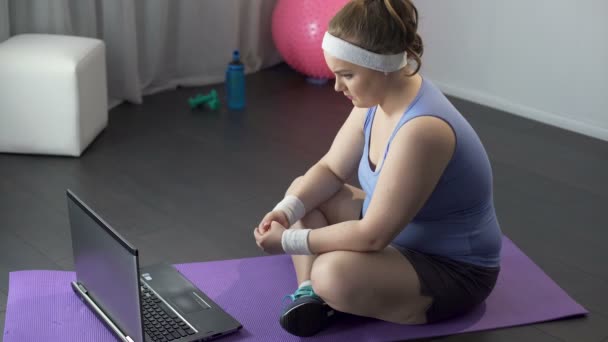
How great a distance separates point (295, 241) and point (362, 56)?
467 millimetres

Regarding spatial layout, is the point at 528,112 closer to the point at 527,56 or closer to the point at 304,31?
the point at 527,56

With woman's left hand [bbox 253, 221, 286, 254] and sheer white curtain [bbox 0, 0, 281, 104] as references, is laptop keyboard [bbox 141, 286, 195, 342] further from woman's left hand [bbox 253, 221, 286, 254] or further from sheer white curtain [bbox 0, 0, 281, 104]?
sheer white curtain [bbox 0, 0, 281, 104]

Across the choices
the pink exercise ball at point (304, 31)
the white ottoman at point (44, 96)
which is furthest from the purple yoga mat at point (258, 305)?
the pink exercise ball at point (304, 31)

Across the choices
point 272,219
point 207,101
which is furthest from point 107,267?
point 207,101

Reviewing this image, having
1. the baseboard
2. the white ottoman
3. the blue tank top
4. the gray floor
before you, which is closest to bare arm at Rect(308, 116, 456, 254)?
the blue tank top

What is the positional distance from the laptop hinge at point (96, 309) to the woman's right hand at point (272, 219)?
41 cm

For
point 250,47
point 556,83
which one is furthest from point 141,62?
point 556,83

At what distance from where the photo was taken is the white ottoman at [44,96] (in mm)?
2838

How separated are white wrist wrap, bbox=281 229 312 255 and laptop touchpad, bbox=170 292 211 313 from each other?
0.29 m

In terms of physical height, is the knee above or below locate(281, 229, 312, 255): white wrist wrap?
below

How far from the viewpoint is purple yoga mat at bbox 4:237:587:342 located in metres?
1.98

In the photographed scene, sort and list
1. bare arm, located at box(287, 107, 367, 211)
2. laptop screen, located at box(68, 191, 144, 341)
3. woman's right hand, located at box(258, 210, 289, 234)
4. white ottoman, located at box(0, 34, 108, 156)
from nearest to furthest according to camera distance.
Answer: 1. laptop screen, located at box(68, 191, 144, 341)
2. woman's right hand, located at box(258, 210, 289, 234)
3. bare arm, located at box(287, 107, 367, 211)
4. white ottoman, located at box(0, 34, 108, 156)

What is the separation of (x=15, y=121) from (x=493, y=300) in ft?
5.78

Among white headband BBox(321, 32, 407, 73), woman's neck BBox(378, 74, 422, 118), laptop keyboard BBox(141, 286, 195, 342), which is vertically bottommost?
laptop keyboard BBox(141, 286, 195, 342)
